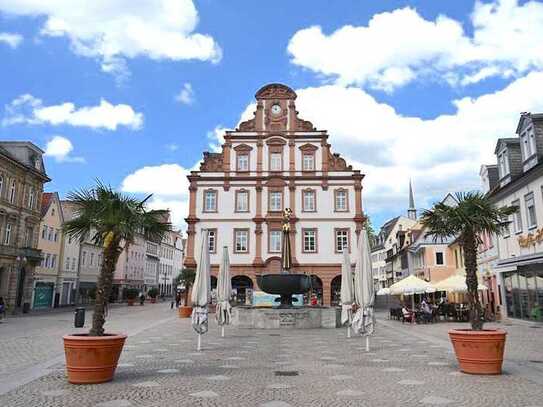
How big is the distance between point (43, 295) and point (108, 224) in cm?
3855

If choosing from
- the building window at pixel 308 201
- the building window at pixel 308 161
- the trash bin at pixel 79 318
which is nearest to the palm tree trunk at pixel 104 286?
the trash bin at pixel 79 318

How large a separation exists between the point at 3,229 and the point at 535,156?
1394 inches

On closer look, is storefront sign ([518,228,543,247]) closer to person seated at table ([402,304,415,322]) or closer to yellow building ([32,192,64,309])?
person seated at table ([402,304,415,322])

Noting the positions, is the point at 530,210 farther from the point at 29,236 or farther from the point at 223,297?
the point at 29,236

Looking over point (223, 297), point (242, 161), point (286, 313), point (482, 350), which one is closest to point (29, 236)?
point (242, 161)

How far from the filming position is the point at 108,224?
9.11m

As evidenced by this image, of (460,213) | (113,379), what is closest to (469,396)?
(460,213)

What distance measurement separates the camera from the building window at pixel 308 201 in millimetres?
41281

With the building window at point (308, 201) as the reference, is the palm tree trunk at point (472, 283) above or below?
below

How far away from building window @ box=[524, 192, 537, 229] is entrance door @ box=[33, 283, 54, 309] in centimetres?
3848

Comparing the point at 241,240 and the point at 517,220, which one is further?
the point at 241,240

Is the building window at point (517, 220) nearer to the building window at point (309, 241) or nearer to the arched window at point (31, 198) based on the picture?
the building window at point (309, 241)

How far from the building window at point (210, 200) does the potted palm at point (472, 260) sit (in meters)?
30.8

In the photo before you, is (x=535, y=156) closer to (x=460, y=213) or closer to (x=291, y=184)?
(x=460, y=213)
